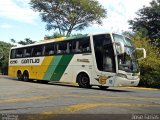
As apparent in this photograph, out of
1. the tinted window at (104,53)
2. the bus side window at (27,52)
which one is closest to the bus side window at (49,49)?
the bus side window at (27,52)

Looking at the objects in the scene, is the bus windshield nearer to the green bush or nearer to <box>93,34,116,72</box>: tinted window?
<box>93,34,116,72</box>: tinted window

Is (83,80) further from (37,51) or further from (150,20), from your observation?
(150,20)

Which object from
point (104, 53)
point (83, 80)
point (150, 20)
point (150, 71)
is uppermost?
point (150, 20)

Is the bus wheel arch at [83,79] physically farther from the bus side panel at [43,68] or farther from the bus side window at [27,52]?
the bus side window at [27,52]

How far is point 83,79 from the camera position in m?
22.8

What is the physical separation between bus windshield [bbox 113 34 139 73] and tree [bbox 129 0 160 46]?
3813cm

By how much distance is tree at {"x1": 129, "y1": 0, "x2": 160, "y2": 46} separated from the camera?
5956 centimetres

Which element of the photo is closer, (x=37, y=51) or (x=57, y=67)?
(x=57, y=67)

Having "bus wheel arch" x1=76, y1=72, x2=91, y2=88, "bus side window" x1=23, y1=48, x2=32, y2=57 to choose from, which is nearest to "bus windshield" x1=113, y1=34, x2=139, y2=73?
"bus wheel arch" x1=76, y1=72, x2=91, y2=88

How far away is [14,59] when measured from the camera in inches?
1248

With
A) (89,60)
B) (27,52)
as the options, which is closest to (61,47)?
(89,60)

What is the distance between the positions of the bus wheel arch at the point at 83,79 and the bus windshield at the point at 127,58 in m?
2.68

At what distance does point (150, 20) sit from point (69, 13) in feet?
45.5

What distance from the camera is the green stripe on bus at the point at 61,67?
78.6 feet
